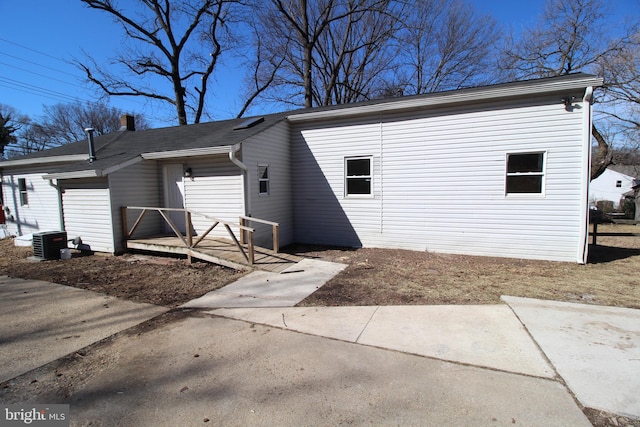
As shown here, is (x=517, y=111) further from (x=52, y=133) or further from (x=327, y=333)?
(x=52, y=133)

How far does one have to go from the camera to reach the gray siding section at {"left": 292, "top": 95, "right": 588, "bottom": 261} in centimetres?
731

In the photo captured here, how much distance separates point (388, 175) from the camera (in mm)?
9086

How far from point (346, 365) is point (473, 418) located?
3.96ft

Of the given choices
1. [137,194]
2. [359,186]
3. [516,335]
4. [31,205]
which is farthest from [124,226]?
[516,335]

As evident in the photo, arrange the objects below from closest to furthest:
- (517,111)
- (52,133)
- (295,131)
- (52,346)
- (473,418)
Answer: (473,418)
(52,346)
(517,111)
(295,131)
(52,133)

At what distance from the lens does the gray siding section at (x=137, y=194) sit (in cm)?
870

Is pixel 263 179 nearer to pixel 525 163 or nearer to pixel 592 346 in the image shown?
pixel 525 163

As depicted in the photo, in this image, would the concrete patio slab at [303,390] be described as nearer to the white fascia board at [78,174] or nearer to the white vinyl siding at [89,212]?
the white fascia board at [78,174]

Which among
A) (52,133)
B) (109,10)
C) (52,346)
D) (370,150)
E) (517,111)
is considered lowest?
(52,346)

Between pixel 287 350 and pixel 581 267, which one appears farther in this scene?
pixel 581 267

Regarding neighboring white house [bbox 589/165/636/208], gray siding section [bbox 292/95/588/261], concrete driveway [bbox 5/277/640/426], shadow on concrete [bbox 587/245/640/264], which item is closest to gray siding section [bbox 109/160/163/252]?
concrete driveway [bbox 5/277/640/426]

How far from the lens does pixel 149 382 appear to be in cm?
300

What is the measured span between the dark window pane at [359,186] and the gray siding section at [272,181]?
6.76 feet

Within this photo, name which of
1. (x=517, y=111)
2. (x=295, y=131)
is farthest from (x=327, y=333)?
(x=295, y=131)
